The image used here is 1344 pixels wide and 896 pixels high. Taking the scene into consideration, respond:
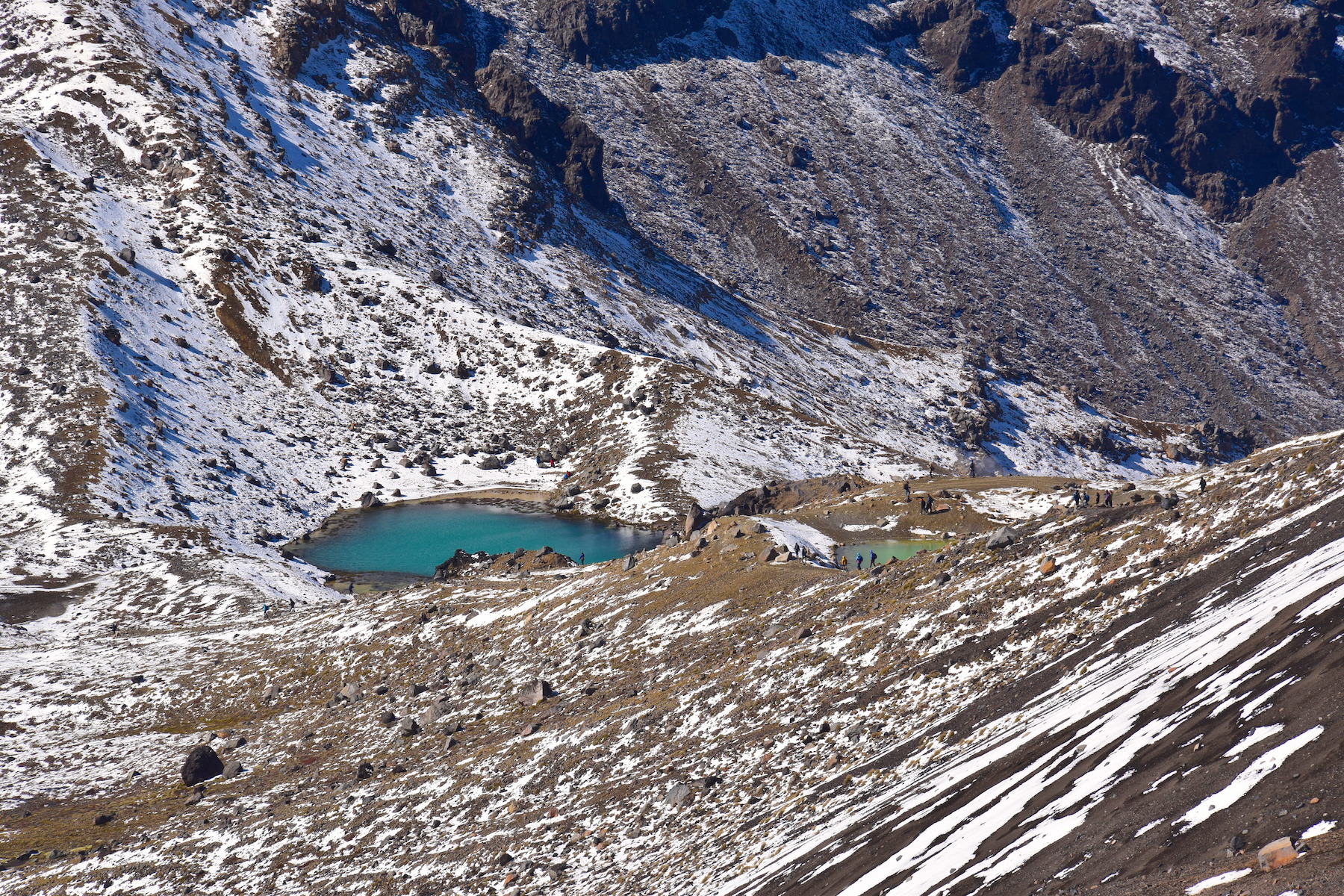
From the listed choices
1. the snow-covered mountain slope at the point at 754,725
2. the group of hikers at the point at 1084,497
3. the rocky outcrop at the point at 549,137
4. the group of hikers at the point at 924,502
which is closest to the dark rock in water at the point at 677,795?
the snow-covered mountain slope at the point at 754,725

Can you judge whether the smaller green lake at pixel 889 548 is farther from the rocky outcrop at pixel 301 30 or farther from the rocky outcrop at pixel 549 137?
the rocky outcrop at pixel 301 30

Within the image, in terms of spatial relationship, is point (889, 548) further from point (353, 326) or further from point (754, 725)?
point (353, 326)

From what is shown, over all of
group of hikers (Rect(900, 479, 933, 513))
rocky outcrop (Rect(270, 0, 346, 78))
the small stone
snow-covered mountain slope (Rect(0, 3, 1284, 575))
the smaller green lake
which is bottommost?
the smaller green lake

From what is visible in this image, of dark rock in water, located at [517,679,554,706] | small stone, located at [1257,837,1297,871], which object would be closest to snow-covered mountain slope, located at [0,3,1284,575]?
dark rock in water, located at [517,679,554,706]

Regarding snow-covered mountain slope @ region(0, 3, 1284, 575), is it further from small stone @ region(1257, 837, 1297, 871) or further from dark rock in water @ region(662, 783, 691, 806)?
small stone @ region(1257, 837, 1297, 871)

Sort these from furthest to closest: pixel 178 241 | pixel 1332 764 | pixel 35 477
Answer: pixel 178 241
pixel 35 477
pixel 1332 764

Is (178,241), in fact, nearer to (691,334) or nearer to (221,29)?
(221,29)

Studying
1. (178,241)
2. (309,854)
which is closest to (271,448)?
(178,241)
